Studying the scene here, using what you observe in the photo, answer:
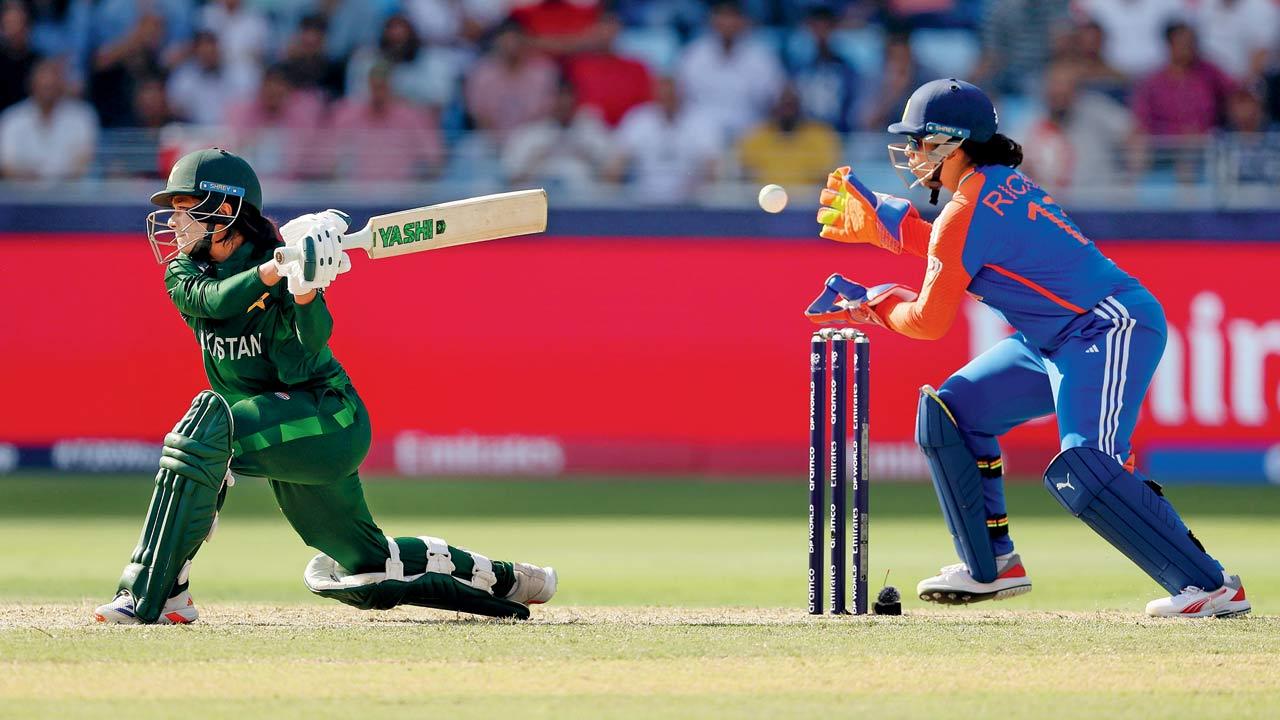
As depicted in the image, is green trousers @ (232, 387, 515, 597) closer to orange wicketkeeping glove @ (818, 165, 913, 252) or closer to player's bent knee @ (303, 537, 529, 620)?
player's bent knee @ (303, 537, 529, 620)

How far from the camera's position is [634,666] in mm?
4469

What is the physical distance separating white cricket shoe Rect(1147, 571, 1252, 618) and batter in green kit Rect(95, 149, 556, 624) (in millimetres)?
2017

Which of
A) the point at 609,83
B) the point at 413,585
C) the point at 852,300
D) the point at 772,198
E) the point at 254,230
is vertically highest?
the point at 609,83

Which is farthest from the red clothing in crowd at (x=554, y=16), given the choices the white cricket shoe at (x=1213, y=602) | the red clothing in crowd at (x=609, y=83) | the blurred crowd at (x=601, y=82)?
the white cricket shoe at (x=1213, y=602)

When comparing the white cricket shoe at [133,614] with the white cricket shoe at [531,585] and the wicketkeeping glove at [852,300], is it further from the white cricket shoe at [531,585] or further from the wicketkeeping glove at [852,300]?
the wicketkeeping glove at [852,300]

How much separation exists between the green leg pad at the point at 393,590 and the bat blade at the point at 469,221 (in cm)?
98

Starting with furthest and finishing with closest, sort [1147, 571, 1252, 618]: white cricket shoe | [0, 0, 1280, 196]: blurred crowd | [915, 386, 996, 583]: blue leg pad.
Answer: [0, 0, 1280, 196]: blurred crowd < [915, 386, 996, 583]: blue leg pad < [1147, 571, 1252, 618]: white cricket shoe

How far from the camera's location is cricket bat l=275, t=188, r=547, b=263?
5.11m

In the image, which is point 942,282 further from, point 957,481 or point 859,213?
point 957,481

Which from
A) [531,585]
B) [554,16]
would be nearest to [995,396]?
[531,585]

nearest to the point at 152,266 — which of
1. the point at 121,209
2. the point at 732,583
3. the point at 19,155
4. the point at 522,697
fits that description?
the point at 121,209

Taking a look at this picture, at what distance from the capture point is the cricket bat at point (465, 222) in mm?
5113

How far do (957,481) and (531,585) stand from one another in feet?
4.61

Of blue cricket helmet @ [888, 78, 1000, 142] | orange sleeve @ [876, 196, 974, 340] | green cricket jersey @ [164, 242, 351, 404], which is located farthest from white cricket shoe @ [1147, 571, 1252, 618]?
green cricket jersey @ [164, 242, 351, 404]
